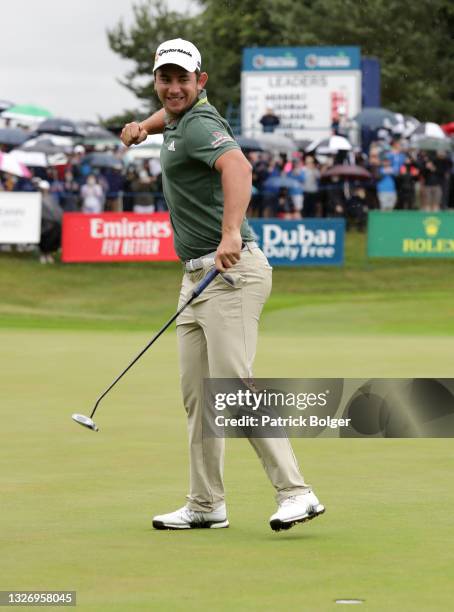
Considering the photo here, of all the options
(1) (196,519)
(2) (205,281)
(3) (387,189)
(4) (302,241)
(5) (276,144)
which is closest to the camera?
(2) (205,281)

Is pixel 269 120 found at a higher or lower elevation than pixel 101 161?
higher

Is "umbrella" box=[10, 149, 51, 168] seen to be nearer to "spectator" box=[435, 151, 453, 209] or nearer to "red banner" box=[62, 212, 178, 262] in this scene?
"red banner" box=[62, 212, 178, 262]

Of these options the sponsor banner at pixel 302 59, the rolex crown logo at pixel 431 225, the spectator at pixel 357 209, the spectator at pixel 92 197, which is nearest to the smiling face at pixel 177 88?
the rolex crown logo at pixel 431 225

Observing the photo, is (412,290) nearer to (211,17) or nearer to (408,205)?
(408,205)

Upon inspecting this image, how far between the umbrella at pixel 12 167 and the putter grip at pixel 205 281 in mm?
24748

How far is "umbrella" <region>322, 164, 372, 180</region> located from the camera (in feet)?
115

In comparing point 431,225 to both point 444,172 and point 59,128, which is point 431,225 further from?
point 59,128

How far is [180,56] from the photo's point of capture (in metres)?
6.88

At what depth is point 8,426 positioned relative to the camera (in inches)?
408

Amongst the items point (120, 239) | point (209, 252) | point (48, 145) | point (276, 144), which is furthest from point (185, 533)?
point (276, 144)

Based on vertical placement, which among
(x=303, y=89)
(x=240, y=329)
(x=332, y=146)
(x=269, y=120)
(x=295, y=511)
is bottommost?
(x=295, y=511)

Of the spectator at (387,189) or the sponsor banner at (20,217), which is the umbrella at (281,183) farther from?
the sponsor banner at (20,217)

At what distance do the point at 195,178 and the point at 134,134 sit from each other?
84 centimetres

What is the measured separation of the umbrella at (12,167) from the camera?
31.3 metres
